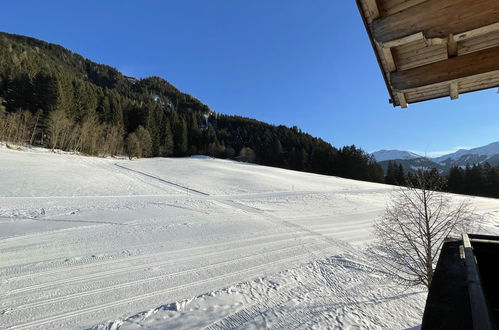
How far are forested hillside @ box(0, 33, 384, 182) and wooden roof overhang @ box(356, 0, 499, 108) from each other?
52.9 m

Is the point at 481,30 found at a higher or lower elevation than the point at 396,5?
lower

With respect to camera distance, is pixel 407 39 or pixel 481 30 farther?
pixel 407 39

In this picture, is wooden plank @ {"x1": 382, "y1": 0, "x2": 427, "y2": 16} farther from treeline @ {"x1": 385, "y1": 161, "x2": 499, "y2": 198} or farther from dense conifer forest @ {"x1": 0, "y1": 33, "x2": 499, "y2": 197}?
treeline @ {"x1": 385, "y1": 161, "x2": 499, "y2": 198}

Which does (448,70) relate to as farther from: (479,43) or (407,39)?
(407,39)

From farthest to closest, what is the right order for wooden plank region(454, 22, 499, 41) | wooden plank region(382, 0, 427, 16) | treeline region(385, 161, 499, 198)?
treeline region(385, 161, 499, 198), wooden plank region(382, 0, 427, 16), wooden plank region(454, 22, 499, 41)

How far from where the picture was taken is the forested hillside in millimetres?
47778

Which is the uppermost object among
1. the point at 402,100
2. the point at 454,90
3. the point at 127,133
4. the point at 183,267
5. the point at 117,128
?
the point at 117,128

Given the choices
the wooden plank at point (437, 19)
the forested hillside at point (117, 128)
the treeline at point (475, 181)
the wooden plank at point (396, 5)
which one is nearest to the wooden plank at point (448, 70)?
the wooden plank at point (437, 19)

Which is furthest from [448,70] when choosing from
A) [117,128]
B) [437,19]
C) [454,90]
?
[117,128]

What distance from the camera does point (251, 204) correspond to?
20.3 metres

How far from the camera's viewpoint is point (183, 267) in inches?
355

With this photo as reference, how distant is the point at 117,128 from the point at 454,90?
6604 cm

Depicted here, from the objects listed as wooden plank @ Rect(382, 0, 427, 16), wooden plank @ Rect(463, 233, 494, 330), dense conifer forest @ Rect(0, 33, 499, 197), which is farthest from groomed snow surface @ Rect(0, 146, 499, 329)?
dense conifer forest @ Rect(0, 33, 499, 197)

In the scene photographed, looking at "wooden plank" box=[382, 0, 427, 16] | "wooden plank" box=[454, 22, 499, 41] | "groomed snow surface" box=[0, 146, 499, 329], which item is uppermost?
"wooden plank" box=[382, 0, 427, 16]
